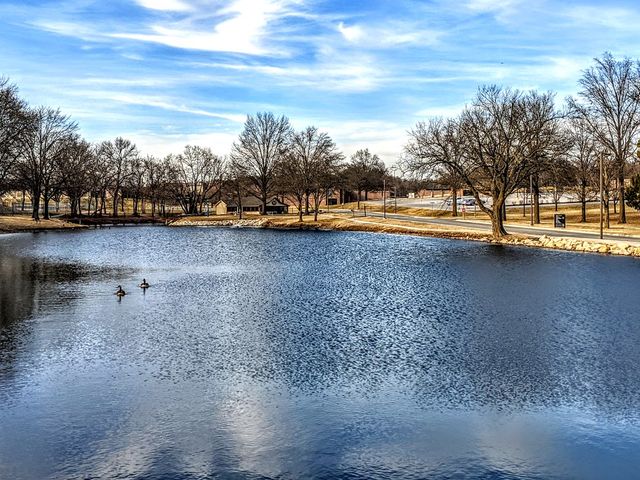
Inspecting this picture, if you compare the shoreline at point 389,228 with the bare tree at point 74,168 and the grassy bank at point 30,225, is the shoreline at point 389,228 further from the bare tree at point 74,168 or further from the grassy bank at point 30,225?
the bare tree at point 74,168

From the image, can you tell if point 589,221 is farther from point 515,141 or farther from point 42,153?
point 42,153

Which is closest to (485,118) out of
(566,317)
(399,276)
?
(399,276)

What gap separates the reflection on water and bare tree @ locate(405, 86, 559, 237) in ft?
77.3

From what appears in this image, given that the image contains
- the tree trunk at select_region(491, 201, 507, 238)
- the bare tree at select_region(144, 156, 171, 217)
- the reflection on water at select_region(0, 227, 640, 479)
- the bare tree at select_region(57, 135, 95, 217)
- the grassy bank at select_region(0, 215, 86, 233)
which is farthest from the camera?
the bare tree at select_region(144, 156, 171, 217)

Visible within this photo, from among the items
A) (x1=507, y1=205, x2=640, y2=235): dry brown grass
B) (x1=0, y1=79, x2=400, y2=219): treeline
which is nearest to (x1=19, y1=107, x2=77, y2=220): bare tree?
(x1=0, y1=79, x2=400, y2=219): treeline

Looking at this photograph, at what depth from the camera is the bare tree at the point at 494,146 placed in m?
57.7

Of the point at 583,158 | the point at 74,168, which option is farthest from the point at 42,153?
the point at 583,158

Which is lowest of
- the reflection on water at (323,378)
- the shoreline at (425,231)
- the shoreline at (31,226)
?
the reflection on water at (323,378)

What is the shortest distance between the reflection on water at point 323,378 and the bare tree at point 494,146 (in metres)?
23.6

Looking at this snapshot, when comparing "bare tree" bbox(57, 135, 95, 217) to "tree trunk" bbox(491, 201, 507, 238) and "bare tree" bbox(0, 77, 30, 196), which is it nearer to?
"bare tree" bbox(0, 77, 30, 196)

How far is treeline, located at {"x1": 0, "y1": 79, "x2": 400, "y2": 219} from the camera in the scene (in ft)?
267

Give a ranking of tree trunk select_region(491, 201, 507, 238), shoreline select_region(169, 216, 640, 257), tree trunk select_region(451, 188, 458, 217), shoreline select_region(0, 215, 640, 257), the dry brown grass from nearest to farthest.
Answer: shoreline select_region(169, 216, 640, 257)
shoreline select_region(0, 215, 640, 257)
tree trunk select_region(491, 201, 507, 238)
the dry brown grass
tree trunk select_region(451, 188, 458, 217)

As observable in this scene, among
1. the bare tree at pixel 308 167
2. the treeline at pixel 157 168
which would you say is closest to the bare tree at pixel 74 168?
the treeline at pixel 157 168

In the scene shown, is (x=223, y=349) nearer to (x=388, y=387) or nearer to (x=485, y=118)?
(x=388, y=387)
